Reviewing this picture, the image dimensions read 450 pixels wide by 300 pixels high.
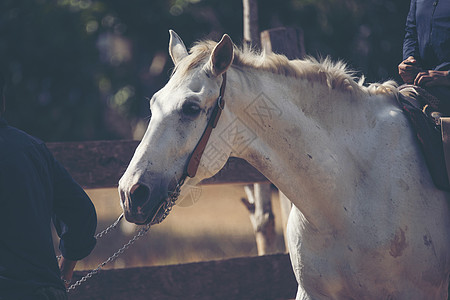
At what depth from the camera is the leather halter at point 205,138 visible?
2846mm

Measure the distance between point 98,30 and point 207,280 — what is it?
804 cm

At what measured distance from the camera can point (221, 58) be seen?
2.92 metres

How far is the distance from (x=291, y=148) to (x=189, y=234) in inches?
223

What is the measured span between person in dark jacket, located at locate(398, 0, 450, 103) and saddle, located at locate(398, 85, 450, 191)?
69mm

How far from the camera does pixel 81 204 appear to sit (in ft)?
9.04

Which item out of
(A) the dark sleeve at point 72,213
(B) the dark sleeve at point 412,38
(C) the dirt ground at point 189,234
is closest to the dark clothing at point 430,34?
(B) the dark sleeve at point 412,38

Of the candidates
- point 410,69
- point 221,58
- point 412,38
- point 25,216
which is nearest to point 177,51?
point 221,58

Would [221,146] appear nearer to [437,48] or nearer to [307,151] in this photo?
[307,151]

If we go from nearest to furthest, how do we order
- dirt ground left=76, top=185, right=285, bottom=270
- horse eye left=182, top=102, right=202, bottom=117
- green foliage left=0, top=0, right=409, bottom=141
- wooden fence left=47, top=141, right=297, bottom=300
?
horse eye left=182, top=102, right=202, bottom=117 → wooden fence left=47, top=141, right=297, bottom=300 → dirt ground left=76, top=185, right=285, bottom=270 → green foliage left=0, top=0, right=409, bottom=141

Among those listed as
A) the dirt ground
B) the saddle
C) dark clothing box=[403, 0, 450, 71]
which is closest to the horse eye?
the saddle

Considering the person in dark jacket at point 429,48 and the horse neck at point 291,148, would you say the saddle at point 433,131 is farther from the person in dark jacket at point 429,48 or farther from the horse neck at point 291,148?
the horse neck at point 291,148

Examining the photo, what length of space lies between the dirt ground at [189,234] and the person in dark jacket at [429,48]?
15.1 feet

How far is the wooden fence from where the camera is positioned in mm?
4371

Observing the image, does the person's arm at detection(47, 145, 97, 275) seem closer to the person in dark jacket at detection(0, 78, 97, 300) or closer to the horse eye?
the person in dark jacket at detection(0, 78, 97, 300)
